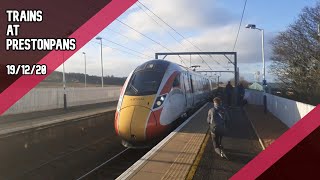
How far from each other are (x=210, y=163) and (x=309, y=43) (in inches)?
1412

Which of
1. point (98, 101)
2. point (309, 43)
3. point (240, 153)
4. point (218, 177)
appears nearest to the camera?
point (218, 177)

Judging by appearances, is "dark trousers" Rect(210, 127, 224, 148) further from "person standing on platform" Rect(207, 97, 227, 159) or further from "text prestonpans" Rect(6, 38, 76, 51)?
"text prestonpans" Rect(6, 38, 76, 51)

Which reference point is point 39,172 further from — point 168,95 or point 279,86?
point 279,86

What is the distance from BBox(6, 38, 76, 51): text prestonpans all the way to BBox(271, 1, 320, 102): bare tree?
26.6 meters

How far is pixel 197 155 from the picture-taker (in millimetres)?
11312

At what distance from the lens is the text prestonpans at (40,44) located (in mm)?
15188

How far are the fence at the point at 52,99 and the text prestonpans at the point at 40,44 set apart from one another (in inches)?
570

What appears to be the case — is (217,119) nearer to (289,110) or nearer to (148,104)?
(148,104)

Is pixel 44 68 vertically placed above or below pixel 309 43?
below

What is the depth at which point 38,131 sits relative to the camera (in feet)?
56.2

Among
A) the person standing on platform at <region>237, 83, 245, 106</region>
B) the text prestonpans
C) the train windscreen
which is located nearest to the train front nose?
the train windscreen

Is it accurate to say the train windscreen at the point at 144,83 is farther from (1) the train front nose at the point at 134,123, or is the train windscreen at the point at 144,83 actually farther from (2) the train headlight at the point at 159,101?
(1) the train front nose at the point at 134,123

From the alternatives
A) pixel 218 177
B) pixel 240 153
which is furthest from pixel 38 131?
pixel 218 177

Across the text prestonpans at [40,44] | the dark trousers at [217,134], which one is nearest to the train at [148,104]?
the text prestonpans at [40,44]
